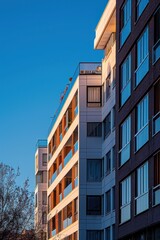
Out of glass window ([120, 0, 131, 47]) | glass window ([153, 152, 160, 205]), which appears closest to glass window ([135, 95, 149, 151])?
glass window ([153, 152, 160, 205])

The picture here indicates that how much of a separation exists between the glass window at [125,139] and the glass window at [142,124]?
2.34 m

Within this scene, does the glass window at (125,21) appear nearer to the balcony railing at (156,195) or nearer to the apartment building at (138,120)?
the apartment building at (138,120)

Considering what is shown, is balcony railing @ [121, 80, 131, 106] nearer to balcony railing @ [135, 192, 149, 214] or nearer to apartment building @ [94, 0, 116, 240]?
balcony railing @ [135, 192, 149, 214]

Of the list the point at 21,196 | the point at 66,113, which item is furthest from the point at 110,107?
the point at 66,113

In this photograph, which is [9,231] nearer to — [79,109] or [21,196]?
[21,196]

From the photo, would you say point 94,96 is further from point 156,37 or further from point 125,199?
point 156,37

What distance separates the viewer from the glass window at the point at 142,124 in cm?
3741

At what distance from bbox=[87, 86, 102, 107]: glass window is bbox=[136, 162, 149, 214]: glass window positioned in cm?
2475

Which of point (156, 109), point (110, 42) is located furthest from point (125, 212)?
point (110, 42)

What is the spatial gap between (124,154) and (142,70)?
6.18m

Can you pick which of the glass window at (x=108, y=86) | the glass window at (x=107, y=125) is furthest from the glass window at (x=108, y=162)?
the glass window at (x=108, y=86)

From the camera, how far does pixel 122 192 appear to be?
43656 millimetres

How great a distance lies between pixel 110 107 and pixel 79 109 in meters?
6.07

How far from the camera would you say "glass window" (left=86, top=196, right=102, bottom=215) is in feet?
205
